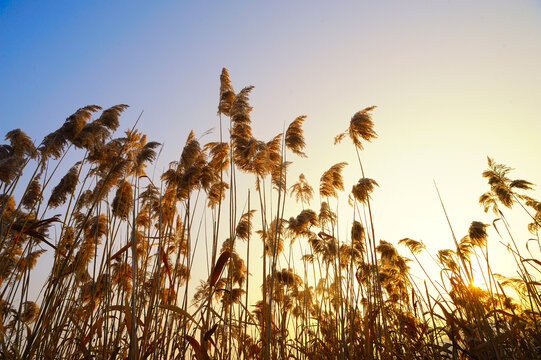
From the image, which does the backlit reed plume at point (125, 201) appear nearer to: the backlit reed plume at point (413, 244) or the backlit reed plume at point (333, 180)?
the backlit reed plume at point (333, 180)

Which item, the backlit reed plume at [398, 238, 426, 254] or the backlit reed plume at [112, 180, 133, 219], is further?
the backlit reed plume at [398, 238, 426, 254]

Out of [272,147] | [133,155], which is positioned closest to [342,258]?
[272,147]

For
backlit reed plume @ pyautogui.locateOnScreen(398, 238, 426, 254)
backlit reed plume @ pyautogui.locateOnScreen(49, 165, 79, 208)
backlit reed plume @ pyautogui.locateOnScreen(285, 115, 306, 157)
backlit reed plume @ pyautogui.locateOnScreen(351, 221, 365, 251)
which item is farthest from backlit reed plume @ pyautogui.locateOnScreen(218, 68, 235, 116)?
backlit reed plume @ pyautogui.locateOnScreen(398, 238, 426, 254)

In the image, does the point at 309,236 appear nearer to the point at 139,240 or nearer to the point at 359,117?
the point at 359,117

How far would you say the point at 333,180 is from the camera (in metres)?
5.07

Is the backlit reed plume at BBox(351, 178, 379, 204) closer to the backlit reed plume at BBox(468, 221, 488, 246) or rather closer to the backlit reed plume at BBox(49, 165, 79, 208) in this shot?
the backlit reed plume at BBox(468, 221, 488, 246)

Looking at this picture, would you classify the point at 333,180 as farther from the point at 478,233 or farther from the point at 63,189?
the point at 63,189

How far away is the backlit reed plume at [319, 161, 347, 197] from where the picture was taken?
5.02m

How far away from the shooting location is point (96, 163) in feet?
12.2

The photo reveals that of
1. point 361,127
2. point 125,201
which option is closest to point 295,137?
point 361,127

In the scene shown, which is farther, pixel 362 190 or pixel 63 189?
pixel 362 190

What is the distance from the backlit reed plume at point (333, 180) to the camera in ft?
16.5

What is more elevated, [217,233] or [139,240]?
[139,240]

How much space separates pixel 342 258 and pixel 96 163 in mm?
4014
